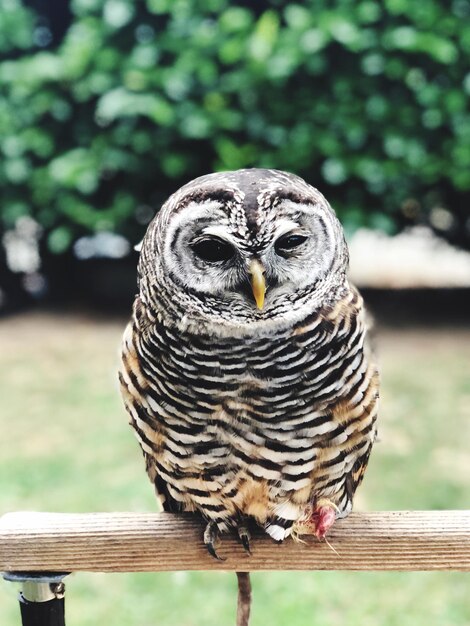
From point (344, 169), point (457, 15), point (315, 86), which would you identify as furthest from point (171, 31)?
point (457, 15)

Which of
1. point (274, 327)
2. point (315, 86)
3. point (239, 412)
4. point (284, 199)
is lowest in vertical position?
point (239, 412)

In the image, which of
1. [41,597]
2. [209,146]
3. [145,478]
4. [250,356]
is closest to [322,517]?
[250,356]

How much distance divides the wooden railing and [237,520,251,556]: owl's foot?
0.04 meters

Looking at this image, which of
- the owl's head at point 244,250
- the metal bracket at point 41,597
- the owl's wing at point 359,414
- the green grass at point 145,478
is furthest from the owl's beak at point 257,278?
the green grass at point 145,478

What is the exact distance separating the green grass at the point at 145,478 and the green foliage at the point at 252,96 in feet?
3.01

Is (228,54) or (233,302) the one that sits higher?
(228,54)

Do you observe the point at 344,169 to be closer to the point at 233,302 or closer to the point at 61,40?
the point at 61,40

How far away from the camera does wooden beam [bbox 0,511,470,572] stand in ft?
4.56

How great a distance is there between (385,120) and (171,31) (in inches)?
49.9

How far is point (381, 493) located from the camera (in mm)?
3250

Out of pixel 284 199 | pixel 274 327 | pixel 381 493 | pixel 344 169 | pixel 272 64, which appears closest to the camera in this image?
pixel 284 199

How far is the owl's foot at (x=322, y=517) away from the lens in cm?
150

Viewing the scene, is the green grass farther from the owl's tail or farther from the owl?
the owl

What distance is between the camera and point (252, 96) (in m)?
4.15
